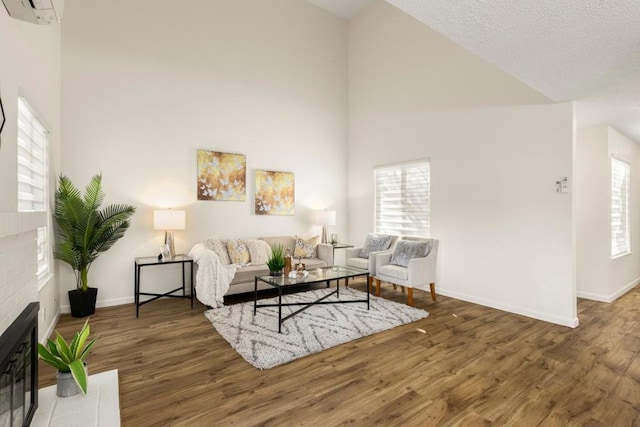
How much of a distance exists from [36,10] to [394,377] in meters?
3.18

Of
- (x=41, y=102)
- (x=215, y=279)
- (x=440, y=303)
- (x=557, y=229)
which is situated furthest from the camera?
(x=440, y=303)

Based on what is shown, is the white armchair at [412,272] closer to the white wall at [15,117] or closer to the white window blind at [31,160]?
the white wall at [15,117]

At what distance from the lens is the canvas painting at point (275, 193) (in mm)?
5512

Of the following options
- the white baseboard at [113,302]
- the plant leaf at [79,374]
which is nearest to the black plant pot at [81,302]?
→ the white baseboard at [113,302]

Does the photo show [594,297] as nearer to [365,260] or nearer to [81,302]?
[365,260]

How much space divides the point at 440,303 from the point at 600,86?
299 cm

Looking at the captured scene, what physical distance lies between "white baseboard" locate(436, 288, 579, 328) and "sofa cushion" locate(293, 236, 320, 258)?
2054 mm

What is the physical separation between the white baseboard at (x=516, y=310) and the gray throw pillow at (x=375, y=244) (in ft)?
3.43

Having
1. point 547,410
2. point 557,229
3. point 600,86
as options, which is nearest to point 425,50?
point 600,86

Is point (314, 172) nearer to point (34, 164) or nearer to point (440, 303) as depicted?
point (440, 303)

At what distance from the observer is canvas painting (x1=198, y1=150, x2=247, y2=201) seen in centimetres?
493

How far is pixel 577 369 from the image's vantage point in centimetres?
263

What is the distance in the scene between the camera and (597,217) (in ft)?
15.6

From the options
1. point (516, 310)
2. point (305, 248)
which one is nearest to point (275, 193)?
point (305, 248)
